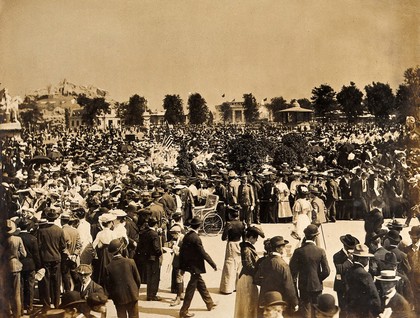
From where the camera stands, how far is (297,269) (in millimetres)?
6309

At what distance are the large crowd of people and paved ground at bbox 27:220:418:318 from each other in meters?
0.10

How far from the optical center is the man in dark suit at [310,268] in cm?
619

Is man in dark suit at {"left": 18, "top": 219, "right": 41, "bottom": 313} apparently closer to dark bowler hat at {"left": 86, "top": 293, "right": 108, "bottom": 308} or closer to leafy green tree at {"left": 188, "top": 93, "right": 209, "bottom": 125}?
Answer: dark bowler hat at {"left": 86, "top": 293, "right": 108, "bottom": 308}

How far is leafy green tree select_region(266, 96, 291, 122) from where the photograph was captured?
23.9ft

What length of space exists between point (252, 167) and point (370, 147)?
1596 millimetres

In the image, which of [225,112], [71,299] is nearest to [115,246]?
[71,299]

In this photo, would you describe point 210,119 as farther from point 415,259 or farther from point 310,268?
point 415,259

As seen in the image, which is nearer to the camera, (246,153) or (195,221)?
(195,221)

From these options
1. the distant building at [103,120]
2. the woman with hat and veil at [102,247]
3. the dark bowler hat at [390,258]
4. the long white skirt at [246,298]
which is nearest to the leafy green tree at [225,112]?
the distant building at [103,120]

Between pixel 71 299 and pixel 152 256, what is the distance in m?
1.06

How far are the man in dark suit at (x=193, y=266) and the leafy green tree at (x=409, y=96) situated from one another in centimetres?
316

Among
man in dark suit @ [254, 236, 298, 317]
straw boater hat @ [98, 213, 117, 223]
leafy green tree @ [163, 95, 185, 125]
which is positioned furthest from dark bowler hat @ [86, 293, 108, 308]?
leafy green tree @ [163, 95, 185, 125]

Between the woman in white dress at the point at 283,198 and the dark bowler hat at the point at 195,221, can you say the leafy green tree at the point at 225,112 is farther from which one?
the dark bowler hat at the point at 195,221

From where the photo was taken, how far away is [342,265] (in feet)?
20.2
